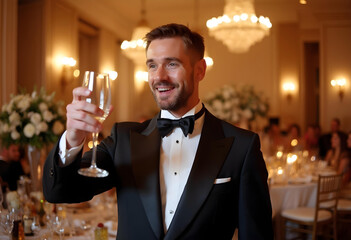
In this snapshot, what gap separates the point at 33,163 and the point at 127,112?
26.2 ft

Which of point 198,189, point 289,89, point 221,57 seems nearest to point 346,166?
point 289,89

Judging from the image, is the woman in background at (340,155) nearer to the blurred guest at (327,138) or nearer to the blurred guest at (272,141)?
the blurred guest at (327,138)

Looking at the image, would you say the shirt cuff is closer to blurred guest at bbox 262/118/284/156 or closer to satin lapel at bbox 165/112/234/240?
satin lapel at bbox 165/112/234/240

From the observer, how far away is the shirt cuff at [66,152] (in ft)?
4.61

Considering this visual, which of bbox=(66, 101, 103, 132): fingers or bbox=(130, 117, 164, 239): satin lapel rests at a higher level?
bbox=(66, 101, 103, 132): fingers

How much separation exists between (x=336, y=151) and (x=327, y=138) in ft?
1.29

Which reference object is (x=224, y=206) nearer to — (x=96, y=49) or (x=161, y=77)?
(x=161, y=77)

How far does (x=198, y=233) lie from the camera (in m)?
1.60

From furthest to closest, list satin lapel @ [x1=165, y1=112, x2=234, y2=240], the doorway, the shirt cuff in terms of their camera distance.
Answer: the doorway → satin lapel @ [x1=165, y1=112, x2=234, y2=240] → the shirt cuff

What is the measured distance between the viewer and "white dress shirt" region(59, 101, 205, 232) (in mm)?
1704

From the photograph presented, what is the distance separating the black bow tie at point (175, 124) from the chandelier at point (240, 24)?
5.25 meters

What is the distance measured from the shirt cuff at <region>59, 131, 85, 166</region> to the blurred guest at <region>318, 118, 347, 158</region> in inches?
197

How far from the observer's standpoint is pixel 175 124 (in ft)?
5.94

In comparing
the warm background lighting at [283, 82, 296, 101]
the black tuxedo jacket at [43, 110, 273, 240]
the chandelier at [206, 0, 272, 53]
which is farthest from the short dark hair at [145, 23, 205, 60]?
the warm background lighting at [283, 82, 296, 101]
